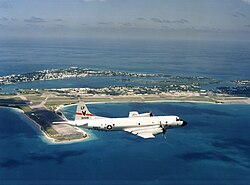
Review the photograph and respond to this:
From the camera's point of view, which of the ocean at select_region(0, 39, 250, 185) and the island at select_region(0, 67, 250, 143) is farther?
the island at select_region(0, 67, 250, 143)

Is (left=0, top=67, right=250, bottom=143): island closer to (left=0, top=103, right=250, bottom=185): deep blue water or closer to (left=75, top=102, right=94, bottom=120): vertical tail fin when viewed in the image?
(left=0, top=103, right=250, bottom=185): deep blue water

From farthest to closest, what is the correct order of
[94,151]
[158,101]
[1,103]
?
[158,101], [1,103], [94,151]

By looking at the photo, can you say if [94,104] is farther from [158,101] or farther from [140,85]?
[140,85]

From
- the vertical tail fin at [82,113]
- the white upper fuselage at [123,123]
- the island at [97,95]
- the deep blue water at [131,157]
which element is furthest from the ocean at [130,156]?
the white upper fuselage at [123,123]

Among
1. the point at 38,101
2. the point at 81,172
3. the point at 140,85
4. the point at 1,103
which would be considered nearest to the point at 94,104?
the point at 38,101

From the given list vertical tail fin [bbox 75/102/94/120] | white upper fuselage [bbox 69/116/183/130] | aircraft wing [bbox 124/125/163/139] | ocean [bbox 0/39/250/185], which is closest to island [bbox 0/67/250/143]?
ocean [bbox 0/39/250/185]

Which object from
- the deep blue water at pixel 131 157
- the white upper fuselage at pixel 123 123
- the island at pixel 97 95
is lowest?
the deep blue water at pixel 131 157

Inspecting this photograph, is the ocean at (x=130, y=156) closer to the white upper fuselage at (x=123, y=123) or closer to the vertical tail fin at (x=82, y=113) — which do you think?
the vertical tail fin at (x=82, y=113)

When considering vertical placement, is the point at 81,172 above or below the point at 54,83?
below
